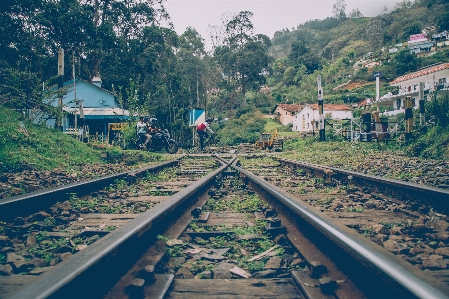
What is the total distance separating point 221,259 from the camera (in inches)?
78.7

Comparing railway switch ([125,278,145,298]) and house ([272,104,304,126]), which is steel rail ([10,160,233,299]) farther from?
house ([272,104,304,126])

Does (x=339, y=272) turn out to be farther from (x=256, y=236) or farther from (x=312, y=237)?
(x=256, y=236)

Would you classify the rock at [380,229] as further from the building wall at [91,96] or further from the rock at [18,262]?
the building wall at [91,96]

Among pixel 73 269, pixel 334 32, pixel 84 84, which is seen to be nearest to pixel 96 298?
pixel 73 269

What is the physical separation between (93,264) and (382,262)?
1175mm

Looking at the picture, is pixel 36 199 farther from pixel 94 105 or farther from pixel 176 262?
pixel 94 105

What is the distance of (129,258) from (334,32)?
152347 millimetres

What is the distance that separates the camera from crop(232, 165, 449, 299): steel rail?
1034 mm

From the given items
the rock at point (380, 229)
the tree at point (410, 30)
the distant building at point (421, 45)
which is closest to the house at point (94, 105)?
the rock at point (380, 229)

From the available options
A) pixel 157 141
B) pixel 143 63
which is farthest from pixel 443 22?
pixel 157 141

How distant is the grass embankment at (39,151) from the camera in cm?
629

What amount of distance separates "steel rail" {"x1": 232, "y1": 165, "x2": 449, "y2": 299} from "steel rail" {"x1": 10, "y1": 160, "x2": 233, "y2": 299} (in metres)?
1.08

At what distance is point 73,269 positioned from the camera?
1.24 metres

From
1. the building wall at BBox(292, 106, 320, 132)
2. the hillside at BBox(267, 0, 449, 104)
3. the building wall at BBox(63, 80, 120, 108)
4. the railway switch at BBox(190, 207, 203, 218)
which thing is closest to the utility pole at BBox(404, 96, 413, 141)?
the railway switch at BBox(190, 207, 203, 218)
